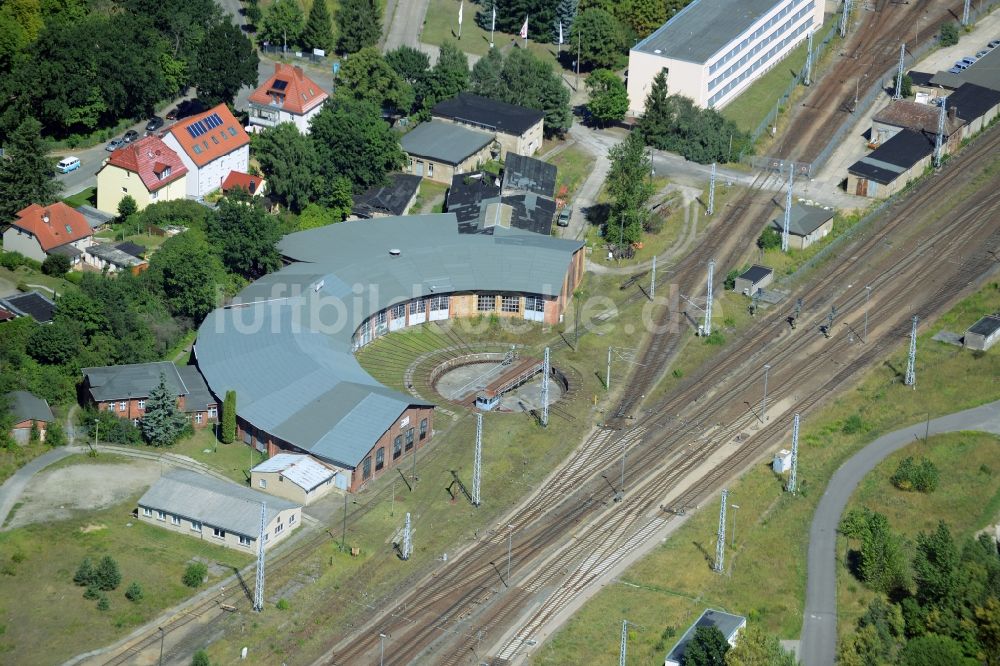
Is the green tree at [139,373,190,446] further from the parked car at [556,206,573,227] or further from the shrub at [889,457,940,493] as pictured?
the shrub at [889,457,940,493]

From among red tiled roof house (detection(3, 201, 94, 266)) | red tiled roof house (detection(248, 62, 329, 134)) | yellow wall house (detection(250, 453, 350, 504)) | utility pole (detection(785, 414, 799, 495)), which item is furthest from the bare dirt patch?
red tiled roof house (detection(248, 62, 329, 134))

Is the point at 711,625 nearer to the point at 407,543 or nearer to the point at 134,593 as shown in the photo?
the point at 407,543

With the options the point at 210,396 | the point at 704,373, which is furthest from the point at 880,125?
the point at 210,396

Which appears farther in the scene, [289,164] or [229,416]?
[289,164]

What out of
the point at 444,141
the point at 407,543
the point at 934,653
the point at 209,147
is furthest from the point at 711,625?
the point at 209,147

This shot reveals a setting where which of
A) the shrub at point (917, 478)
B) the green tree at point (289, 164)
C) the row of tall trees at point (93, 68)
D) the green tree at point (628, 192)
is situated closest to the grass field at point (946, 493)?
the shrub at point (917, 478)

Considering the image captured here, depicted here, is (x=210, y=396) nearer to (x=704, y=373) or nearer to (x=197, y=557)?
(x=197, y=557)
